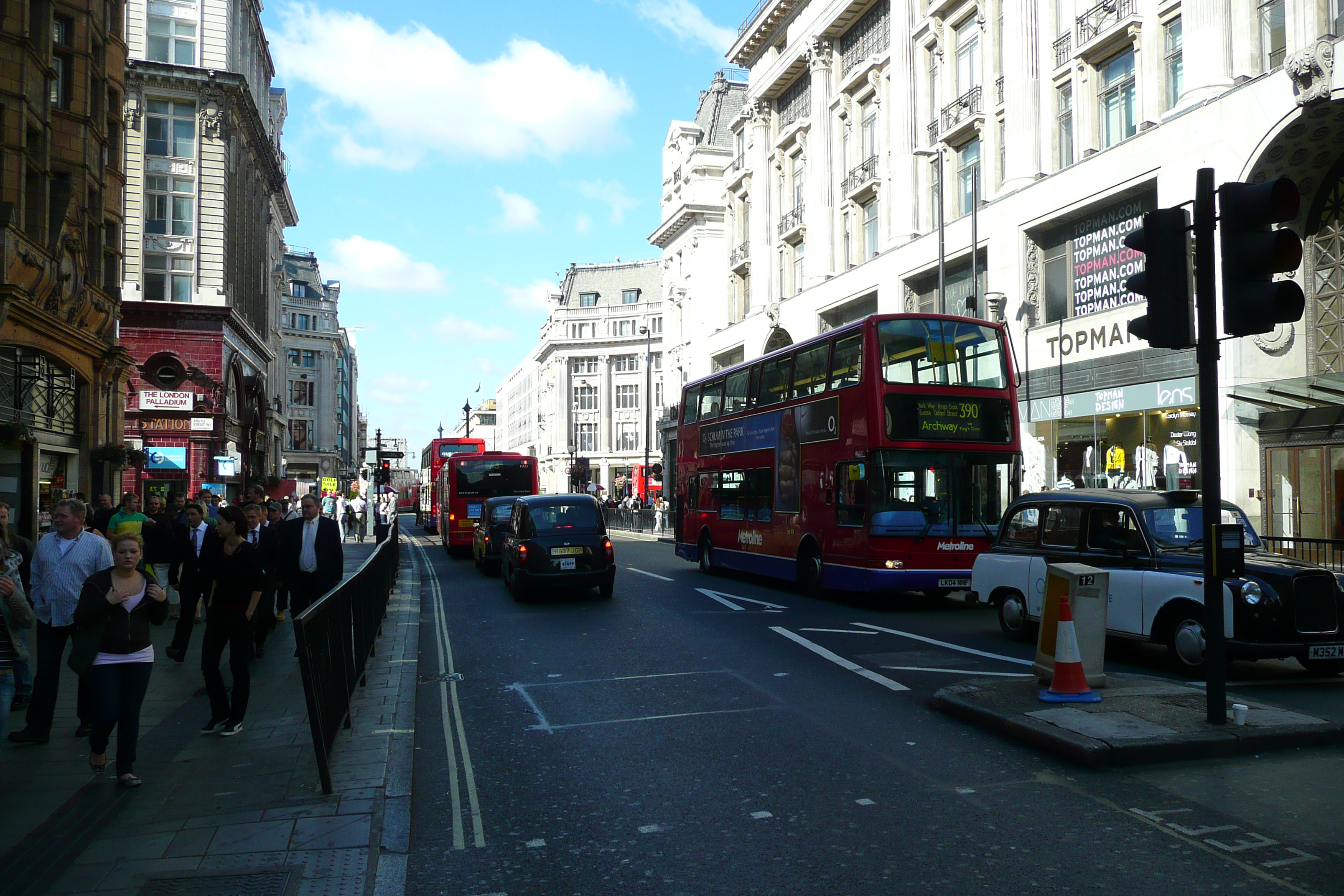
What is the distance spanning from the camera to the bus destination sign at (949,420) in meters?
15.0

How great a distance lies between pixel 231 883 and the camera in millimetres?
4562

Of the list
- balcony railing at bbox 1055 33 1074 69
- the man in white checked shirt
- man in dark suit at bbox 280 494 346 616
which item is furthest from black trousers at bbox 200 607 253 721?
balcony railing at bbox 1055 33 1074 69

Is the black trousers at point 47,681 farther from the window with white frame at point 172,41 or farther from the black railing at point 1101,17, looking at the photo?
the window with white frame at point 172,41

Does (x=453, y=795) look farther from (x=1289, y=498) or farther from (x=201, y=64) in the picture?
(x=201, y=64)

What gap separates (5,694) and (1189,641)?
8.76m

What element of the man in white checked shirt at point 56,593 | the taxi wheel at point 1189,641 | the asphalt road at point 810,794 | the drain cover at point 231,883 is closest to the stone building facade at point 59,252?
the man in white checked shirt at point 56,593

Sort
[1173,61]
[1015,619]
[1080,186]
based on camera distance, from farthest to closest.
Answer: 1. [1080,186]
2. [1173,61]
3. [1015,619]

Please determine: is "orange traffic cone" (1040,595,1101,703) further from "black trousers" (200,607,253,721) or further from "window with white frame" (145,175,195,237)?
"window with white frame" (145,175,195,237)

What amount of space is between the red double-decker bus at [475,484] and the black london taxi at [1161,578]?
19.9 metres

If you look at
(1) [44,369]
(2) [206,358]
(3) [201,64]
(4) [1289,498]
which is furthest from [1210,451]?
(3) [201,64]

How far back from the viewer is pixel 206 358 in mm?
39312

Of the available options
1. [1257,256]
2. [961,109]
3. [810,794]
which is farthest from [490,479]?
[1257,256]

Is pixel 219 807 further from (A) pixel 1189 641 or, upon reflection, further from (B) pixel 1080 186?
(B) pixel 1080 186

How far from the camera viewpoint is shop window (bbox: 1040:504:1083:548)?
10.8 m
